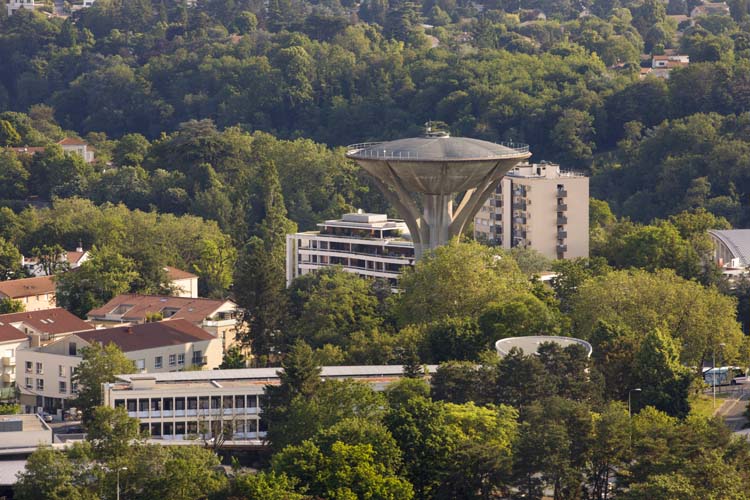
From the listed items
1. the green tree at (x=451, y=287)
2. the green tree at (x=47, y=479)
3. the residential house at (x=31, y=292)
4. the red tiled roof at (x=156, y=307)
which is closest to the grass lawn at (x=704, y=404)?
the green tree at (x=451, y=287)

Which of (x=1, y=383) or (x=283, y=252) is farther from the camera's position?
(x=283, y=252)

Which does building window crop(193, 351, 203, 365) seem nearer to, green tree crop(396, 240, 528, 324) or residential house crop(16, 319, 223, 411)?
residential house crop(16, 319, 223, 411)

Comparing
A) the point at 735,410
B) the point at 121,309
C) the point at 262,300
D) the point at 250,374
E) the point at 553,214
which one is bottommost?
the point at 735,410

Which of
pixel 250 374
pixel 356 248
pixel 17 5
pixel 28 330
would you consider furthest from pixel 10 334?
pixel 17 5

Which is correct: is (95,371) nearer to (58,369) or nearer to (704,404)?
(58,369)

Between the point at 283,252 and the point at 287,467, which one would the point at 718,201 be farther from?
the point at 287,467

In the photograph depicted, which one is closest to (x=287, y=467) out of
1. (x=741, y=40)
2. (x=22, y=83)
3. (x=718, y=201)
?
(x=718, y=201)
